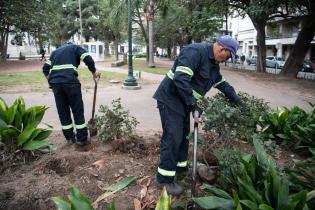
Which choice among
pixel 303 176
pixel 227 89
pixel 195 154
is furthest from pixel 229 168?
pixel 227 89

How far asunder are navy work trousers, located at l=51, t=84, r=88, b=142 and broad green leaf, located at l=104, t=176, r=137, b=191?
4.85 feet

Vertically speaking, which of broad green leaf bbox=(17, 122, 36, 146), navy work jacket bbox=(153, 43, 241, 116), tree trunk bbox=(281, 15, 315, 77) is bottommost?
broad green leaf bbox=(17, 122, 36, 146)

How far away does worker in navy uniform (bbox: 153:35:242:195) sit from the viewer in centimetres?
401

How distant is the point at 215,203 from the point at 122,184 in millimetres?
1384

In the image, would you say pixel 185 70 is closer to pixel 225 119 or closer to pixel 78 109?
pixel 225 119

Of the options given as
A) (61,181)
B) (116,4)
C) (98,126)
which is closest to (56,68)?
(98,126)

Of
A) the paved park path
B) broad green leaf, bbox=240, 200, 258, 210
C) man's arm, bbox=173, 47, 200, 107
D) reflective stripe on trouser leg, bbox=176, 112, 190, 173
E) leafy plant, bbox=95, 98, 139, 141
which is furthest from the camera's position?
the paved park path

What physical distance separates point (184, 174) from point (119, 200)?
3.37ft

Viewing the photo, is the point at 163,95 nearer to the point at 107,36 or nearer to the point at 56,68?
the point at 56,68

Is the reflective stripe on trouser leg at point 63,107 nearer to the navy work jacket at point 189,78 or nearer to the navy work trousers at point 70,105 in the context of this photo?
the navy work trousers at point 70,105

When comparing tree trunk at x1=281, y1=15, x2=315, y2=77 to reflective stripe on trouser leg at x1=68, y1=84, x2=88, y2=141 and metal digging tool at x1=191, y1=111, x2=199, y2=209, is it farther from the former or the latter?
metal digging tool at x1=191, y1=111, x2=199, y2=209

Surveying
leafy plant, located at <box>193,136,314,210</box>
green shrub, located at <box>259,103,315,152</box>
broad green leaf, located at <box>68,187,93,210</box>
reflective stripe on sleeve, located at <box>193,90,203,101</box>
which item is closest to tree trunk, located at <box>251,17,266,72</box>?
green shrub, located at <box>259,103,315,152</box>

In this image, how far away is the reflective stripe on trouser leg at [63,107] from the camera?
5.56 m

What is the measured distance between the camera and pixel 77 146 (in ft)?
18.8
